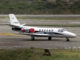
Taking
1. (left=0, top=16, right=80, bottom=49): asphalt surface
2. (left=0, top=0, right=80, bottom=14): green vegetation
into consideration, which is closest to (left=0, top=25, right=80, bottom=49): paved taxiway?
(left=0, top=16, right=80, bottom=49): asphalt surface

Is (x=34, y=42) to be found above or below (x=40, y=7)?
below

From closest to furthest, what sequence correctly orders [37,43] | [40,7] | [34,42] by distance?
[37,43], [34,42], [40,7]

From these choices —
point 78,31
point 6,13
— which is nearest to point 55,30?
point 78,31

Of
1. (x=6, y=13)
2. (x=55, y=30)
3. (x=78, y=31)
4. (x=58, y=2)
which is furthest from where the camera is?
(x=58, y=2)

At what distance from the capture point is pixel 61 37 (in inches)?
1925

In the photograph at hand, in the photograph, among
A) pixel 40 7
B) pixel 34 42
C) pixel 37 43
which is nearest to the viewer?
pixel 37 43

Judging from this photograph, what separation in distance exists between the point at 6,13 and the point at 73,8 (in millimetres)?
19792

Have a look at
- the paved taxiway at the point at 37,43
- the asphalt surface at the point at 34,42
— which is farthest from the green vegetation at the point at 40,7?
the paved taxiway at the point at 37,43

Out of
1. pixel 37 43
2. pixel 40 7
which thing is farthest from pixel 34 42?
pixel 40 7

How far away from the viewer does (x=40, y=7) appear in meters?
90.9

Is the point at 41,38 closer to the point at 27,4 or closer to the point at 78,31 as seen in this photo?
the point at 78,31

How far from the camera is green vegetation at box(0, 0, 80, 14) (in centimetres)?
9006

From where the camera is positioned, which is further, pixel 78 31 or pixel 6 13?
pixel 6 13

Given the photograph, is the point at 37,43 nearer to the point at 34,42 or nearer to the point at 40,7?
the point at 34,42
